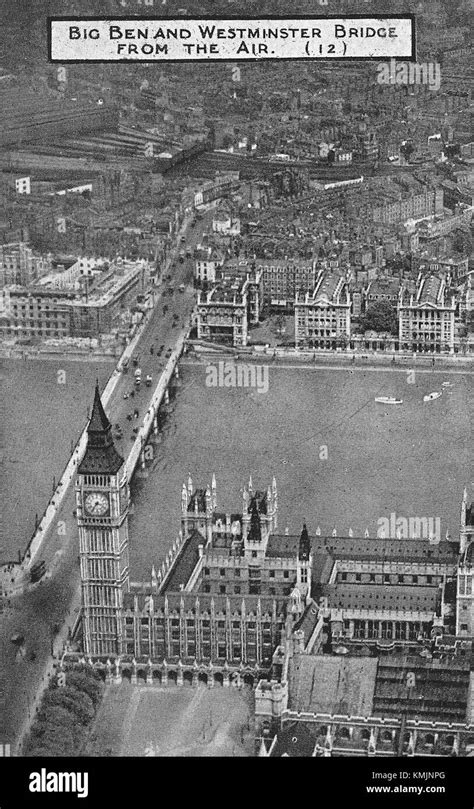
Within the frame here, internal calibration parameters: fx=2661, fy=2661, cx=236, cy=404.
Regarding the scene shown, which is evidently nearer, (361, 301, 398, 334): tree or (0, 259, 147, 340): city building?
(0, 259, 147, 340): city building

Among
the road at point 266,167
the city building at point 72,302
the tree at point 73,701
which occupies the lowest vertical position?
the tree at point 73,701

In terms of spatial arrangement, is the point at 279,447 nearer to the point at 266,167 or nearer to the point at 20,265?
the point at 266,167

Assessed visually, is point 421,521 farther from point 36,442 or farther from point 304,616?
point 36,442

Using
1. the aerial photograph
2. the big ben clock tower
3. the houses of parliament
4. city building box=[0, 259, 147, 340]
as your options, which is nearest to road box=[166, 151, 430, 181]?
the aerial photograph

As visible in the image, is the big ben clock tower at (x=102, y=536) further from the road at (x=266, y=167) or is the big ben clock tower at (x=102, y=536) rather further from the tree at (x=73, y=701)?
the road at (x=266, y=167)

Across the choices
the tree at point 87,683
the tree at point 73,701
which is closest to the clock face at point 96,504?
the tree at point 87,683
